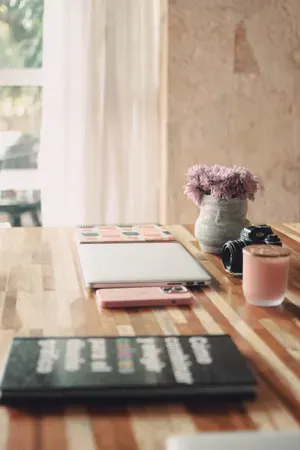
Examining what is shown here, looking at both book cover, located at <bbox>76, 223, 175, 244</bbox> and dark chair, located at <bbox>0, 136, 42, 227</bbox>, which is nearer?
book cover, located at <bbox>76, 223, 175, 244</bbox>

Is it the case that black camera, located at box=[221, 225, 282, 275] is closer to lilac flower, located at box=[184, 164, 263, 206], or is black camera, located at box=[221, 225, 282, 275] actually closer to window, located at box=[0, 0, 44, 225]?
lilac flower, located at box=[184, 164, 263, 206]

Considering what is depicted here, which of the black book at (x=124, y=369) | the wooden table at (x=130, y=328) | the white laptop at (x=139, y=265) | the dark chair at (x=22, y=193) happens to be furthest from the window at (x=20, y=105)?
the black book at (x=124, y=369)

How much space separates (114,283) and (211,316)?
23cm

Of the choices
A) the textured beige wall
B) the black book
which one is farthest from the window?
the black book

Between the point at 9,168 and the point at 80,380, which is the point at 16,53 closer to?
the point at 9,168

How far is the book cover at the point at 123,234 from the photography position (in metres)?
1.76

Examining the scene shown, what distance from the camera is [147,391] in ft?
2.94

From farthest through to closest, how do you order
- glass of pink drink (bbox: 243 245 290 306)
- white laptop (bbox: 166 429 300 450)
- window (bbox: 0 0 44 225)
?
window (bbox: 0 0 44 225)
glass of pink drink (bbox: 243 245 290 306)
white laptop (bbox: 166 429 300 450)

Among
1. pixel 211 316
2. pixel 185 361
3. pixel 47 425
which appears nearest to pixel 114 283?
pixel 211 316

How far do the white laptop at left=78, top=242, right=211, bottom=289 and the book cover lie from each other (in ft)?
0.13

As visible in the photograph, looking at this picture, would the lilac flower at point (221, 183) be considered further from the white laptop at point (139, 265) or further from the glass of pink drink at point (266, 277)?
the glass of pink drink at point (266, 277)

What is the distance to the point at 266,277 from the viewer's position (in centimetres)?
128

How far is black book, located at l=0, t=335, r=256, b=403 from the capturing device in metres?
0.89

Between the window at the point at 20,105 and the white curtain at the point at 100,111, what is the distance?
0.14 meters
